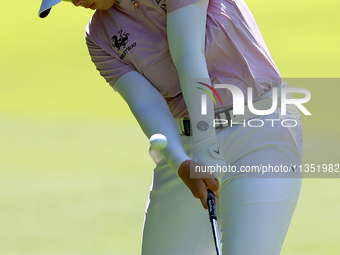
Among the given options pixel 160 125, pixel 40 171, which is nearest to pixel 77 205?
pixel 40 171

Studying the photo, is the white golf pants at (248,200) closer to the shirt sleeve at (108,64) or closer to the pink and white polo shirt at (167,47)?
the pink and white polo shirt at (167,47)

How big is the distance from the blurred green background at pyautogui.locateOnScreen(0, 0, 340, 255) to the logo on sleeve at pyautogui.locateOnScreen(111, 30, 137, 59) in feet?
5.58

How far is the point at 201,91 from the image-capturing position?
1224mm

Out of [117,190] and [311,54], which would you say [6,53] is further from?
[311,54]

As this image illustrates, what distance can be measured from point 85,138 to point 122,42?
3.47 m

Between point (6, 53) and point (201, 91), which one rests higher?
point (6, 53)

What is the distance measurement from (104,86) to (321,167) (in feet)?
8.25

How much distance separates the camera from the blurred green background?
308cm

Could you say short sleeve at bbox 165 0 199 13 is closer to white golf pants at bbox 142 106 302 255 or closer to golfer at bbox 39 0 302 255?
golfer at bbox 39 0 302 255

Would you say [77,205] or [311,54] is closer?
[77,205]

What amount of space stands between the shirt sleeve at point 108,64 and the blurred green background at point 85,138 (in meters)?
1.61

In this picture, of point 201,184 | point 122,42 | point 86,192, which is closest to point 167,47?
point 122,42

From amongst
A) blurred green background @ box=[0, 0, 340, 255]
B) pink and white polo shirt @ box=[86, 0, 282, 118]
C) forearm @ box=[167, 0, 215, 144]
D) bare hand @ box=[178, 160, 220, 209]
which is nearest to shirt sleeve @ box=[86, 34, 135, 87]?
pink and white polo shirt @ box=[86, 0, 282, 118]

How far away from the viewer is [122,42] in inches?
53.8
